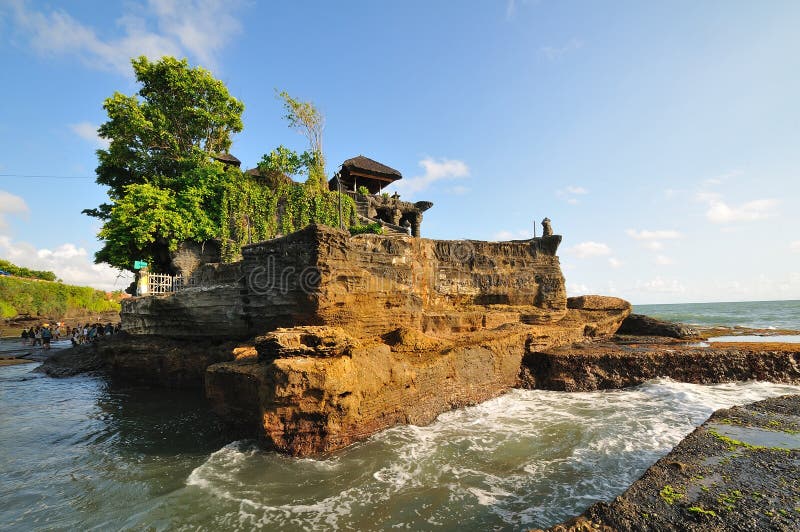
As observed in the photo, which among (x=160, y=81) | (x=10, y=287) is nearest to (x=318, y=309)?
(x=160, y=81)

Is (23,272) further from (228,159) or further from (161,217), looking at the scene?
(161,217)

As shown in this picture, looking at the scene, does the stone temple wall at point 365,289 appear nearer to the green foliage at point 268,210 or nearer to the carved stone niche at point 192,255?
the carved stone niche at point 192,255

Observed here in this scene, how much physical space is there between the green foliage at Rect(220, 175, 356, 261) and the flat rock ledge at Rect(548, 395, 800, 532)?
54.9 ft

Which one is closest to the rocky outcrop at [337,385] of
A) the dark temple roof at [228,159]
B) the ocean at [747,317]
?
the dark temple roof at [228,159]

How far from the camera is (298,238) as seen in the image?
7031 millimetres

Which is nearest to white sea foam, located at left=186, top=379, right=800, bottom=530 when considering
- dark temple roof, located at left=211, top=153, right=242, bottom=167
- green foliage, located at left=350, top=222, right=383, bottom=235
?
green foliage, located at left=350, top=222, right=383, bottom=235

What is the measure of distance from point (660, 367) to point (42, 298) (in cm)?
4929

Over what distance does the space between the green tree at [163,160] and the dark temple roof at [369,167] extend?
8693 millimetres

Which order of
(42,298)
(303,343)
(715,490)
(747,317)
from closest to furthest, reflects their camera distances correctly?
(715,490), (303,343), (42,298), (747,317)

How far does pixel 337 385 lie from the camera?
559 centimetres

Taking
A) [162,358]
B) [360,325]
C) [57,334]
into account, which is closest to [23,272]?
[57,334]

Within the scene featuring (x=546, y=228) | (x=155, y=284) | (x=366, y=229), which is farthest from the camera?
(x=366, y=229)

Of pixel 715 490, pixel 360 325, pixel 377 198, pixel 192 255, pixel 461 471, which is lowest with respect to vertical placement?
pixel 461 471

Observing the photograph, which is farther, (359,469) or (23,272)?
(23,272)
